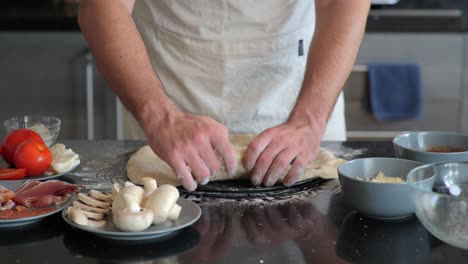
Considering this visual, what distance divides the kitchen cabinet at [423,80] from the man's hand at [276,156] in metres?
1.42

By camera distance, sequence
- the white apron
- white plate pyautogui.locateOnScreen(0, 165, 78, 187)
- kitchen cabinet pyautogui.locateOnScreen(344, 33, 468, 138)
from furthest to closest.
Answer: kitchen cabinet pyautogui.locateOnScreen(344, 33, 468, 138) → the white apron → white plate pyautogui.locateOnScreen(0, 165, 78, 187)

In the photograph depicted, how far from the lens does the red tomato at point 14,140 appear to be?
4.68 feet

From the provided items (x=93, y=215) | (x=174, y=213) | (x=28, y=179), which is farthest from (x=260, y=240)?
(x=28, y=179)

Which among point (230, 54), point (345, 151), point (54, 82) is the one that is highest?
point (230, 54)

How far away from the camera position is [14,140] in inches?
56.2

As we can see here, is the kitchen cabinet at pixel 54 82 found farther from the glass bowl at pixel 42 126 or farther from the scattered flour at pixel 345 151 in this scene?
the scattered flour at pixel 345 151

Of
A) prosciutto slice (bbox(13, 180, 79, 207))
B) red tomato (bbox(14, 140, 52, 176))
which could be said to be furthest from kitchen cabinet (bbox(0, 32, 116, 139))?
prosciutto slice (bbox(13, 180, 79, 207))

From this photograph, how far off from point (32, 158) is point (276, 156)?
16.3 inches

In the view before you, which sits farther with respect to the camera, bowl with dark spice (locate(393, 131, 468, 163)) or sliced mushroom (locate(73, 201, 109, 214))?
bowl with dark spice (locate(393, 131, 468, 163))

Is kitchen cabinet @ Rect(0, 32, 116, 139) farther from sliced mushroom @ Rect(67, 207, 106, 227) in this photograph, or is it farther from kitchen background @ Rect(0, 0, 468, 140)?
sliced mushroom @ Rect(67, 207, 106, 227)

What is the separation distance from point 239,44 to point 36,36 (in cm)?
122

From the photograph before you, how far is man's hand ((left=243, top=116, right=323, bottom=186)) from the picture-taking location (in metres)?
1.36

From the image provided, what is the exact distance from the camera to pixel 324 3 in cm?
173

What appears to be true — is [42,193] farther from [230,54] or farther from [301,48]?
[301,48]
